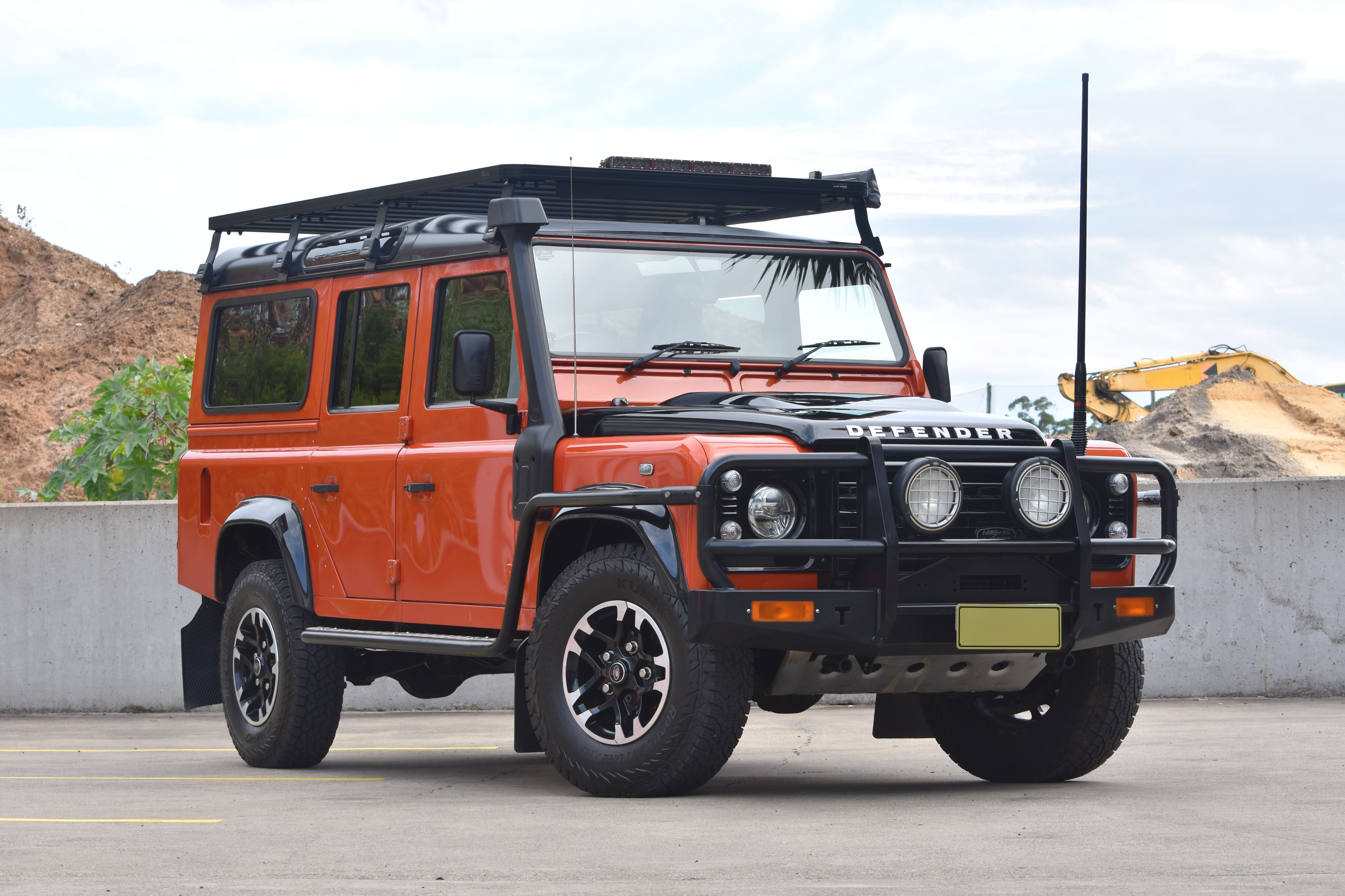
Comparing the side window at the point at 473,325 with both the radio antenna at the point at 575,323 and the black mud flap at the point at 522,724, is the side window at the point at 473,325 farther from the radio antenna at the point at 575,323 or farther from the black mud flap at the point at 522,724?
the black mud flap at the point at 522,724

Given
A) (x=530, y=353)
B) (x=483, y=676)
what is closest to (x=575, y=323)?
(x=530, y=353)

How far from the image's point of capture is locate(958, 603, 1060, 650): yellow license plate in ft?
22.4

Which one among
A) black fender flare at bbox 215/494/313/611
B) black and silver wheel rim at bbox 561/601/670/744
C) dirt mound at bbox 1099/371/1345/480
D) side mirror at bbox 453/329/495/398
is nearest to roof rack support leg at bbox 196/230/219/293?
black fender flare at bbox 215/494/313/611

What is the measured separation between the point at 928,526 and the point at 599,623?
133cm

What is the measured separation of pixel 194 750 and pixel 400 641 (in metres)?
2.89

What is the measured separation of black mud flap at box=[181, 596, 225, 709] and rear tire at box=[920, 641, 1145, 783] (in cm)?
Answer: 400

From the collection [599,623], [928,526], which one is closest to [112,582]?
[599,623]

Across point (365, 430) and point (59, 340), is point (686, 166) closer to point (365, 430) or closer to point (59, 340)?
point (365, 430)

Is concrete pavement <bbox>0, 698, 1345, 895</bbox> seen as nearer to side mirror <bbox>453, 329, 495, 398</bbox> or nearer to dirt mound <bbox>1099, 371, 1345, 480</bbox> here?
side mirror <bbox>453, 329, 495, 398</bbox>

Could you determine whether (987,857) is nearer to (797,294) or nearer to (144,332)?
(797,294)

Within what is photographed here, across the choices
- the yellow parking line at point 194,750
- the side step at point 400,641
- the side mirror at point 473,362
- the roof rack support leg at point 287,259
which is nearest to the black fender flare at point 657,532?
the side mirror at point 473,362

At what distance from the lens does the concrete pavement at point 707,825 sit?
17.3ft

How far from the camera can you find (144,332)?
29.4m

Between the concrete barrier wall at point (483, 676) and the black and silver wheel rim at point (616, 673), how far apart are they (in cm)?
571
